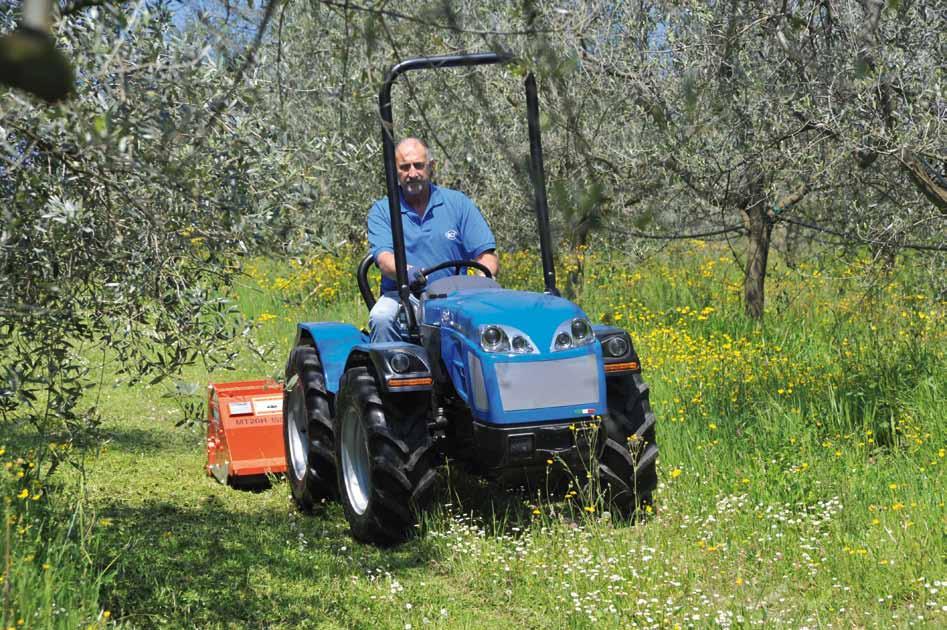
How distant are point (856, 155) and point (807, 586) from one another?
2340 millimetres

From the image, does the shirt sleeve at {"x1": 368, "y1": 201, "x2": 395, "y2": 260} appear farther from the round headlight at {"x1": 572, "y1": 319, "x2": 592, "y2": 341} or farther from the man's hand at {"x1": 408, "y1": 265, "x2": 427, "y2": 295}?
the round headlight at {"x1": 572, "y1": 319, "x2": 592, "y2": 341}

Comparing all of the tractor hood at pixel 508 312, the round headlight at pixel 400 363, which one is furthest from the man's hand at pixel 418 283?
the round headlight at pixel 400 363

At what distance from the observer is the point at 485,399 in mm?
4316

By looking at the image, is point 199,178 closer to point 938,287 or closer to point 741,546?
point 741,546

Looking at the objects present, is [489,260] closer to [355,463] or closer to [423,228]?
[423,228]

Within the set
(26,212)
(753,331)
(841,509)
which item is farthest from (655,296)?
(26,212)

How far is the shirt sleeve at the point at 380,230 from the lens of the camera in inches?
205

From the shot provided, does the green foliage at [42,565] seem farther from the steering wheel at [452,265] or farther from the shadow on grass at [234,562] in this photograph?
the steering wheel at [452,265]

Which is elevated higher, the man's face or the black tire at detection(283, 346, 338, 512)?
the man's face

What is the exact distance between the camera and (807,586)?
3.99 m

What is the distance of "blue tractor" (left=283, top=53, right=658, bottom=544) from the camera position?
14.2ft

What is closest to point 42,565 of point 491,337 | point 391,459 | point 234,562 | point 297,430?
point 234,562

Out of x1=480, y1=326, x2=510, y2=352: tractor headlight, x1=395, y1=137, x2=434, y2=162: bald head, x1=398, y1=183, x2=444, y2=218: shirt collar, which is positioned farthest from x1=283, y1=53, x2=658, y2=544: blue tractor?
x1=395, y1=137, x2=434, y2=162: bald head

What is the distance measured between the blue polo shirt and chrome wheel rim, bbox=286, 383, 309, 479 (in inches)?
39.1
